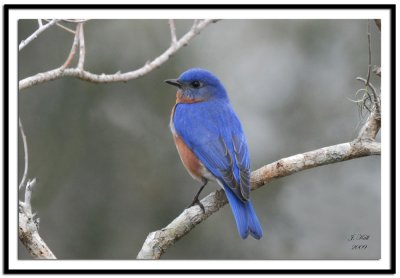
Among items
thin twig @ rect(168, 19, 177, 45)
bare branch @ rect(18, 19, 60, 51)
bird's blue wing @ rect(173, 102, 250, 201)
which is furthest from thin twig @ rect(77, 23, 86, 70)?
bird's blue wing @ rect(173, 102, 250, 201)

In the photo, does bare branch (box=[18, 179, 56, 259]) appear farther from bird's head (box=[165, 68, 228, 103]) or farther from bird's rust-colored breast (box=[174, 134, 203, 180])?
bird's head (box=[165, 68, 228, 103])

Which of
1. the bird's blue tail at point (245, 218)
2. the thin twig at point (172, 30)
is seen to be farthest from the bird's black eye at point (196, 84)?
the bird's blue tail at point (245, 218)

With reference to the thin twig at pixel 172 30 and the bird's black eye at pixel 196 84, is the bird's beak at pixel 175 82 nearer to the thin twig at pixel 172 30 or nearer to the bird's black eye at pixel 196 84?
the bird's black eye at pixel 196 84

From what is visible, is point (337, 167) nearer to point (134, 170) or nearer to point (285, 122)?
point (285, 122)

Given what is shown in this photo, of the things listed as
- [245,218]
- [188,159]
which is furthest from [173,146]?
[245,218]
